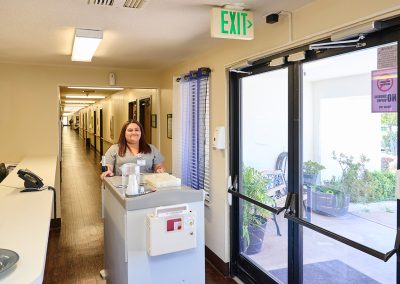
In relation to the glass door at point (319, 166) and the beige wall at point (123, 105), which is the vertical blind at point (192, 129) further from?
the beige wall at point (123, 105)

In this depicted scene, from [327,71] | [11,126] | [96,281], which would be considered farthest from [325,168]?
[11,126]

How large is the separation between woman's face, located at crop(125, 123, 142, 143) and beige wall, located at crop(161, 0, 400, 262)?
76 centimetres

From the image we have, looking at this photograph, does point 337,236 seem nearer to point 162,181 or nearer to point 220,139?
point 162,181

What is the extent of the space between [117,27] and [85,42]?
455 mm

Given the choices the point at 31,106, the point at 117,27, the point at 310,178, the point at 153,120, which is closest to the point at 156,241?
the point at 310,178

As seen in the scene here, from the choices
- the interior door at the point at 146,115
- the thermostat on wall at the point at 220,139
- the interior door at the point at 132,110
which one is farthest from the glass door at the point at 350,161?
the interior door at the point at 132,110

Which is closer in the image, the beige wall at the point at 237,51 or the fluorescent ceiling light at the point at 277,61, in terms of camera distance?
the beige wall at the point at 237,51

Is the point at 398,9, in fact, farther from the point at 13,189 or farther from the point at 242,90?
the point at 13,189

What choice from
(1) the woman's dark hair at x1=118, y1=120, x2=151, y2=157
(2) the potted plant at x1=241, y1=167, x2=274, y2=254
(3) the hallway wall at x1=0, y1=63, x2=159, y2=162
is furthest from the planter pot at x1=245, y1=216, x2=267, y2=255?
(3) the hallway wall at x1=0, y1=63, x2=159, y2=162

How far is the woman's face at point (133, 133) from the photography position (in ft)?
11.5

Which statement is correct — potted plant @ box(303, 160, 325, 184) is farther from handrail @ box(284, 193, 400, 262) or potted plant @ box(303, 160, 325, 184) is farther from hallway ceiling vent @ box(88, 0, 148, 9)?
hallway ceiling vent @ box(88, 0, 148, 9)

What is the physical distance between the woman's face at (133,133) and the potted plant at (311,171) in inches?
67.5

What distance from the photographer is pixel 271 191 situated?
3.08 meters

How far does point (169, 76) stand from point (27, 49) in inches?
72.8
